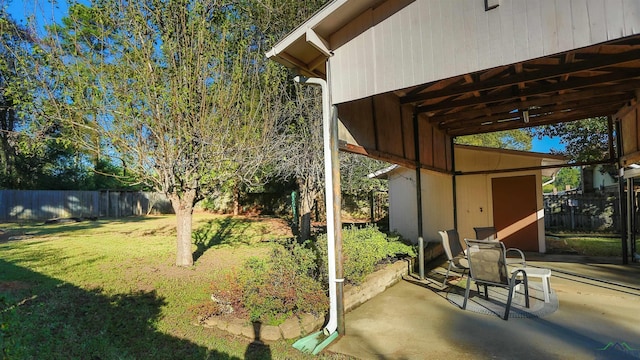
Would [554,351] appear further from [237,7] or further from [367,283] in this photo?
[237,7]

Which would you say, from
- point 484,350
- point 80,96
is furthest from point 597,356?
point 80,96

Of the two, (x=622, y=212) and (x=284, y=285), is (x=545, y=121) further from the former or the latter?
(x=284, y=285)

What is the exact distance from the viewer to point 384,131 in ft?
17.9

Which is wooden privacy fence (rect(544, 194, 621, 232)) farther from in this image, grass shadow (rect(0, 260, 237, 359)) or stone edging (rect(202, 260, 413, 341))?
grass shadow (rect(0, 260, 237, 359))

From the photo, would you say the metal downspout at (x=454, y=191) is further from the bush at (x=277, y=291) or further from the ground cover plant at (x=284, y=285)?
the bush at (x=277, y=291)

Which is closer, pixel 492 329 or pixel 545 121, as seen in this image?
pixel 492 329

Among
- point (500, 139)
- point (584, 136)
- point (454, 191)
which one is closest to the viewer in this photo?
point (454, 191)

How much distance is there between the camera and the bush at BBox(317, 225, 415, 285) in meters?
4.90

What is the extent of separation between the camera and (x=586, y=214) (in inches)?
504

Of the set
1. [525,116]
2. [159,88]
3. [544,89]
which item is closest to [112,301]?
[159,88]

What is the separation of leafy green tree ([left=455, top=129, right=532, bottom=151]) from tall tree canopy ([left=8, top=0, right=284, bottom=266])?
21.0m

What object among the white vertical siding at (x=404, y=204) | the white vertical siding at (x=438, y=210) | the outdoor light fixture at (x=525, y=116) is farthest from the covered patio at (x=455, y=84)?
the white vertical siding at (x=404, y=204)

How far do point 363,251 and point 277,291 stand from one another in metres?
1.92

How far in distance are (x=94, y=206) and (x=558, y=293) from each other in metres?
22.9
